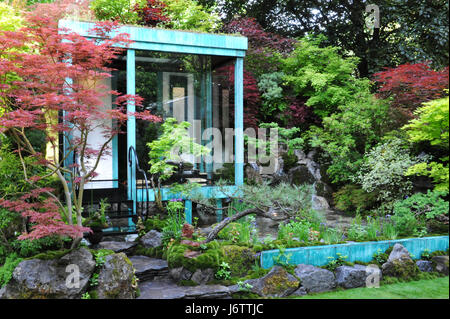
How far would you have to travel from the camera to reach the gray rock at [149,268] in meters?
5.09

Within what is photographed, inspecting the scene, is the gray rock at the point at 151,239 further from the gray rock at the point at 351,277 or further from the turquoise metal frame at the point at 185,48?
the gray rock at the point at 351,277

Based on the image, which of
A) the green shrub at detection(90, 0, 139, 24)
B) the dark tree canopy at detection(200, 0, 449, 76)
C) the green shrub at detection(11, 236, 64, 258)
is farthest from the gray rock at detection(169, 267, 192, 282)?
the dark tree canopy at detection(200, 0, 449, 76)

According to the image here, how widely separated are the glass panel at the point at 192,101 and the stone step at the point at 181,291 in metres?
2.79

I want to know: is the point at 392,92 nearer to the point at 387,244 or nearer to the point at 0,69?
the point at 387,244

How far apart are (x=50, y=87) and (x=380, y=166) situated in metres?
5.58

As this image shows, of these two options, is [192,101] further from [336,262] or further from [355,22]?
[355,22]

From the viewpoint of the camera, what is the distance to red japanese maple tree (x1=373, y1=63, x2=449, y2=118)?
19.8ft

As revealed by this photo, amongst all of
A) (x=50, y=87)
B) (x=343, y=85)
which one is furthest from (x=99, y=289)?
(x=343, y=85)

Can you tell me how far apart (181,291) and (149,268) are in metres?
0.72

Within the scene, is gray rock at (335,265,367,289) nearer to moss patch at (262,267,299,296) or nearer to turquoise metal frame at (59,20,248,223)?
moss patch at (262,267,299,296)

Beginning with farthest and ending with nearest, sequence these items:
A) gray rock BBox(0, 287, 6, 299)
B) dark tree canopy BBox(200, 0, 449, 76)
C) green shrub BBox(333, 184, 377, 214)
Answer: dark tree canopy BBox(200, 0, 449, 76), green shrub BBox(333, 184, 377, 214), gray rock BBox(0, 287, 6, 299)

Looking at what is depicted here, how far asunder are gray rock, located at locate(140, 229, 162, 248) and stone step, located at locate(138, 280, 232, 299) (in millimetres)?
1040
